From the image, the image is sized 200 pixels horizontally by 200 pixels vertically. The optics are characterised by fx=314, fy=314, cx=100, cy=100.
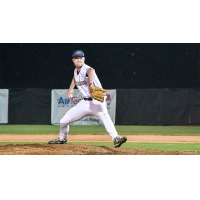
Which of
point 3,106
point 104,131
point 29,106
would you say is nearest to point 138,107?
point 104,131

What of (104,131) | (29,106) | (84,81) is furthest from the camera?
(29,106)

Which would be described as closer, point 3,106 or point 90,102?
point 90,102

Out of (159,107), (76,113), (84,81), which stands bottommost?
(76,113)

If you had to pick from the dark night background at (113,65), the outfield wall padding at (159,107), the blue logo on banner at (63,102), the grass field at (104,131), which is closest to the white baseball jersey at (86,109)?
the grass field at (104,131)

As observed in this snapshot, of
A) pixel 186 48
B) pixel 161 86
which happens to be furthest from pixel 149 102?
pixel 186 48

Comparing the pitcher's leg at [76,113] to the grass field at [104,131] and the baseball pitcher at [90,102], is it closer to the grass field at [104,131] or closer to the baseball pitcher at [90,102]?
the baseball pitcher at [90,102]

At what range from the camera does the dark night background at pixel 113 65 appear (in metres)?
14.8

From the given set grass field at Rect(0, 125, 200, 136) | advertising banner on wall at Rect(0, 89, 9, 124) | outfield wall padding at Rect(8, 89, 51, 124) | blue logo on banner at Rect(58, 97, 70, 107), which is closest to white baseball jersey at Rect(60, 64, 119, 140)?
grass field at Rect(0, 125, 200, 136)

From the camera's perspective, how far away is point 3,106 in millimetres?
13578

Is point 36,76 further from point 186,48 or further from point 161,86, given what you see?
point 186,48

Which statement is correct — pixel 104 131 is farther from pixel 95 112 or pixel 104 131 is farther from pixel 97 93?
pixel 97 93

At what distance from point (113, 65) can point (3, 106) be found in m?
5.40

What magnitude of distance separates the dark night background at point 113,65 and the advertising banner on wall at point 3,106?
127 centimetres

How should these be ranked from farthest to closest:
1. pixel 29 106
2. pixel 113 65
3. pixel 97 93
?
pixel 113 65
pixel 29 106
pixel 97 93
